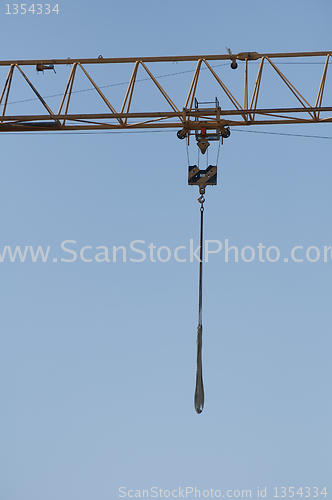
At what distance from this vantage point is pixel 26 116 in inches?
1105

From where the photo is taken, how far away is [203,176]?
90.1 ft

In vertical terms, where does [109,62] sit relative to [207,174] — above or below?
above

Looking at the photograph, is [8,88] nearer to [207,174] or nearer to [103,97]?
[103,97]

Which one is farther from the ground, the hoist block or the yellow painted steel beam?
the yellow painted steel beam

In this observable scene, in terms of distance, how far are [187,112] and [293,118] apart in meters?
2.90

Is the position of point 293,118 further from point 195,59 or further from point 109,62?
point 109,62

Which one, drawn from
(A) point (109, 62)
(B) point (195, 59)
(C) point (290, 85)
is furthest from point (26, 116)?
(C) point (290, 85)

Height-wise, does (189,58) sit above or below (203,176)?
above

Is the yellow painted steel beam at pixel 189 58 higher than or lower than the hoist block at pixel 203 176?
higher

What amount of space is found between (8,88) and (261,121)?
6.64 meters

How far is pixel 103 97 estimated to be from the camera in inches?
1070

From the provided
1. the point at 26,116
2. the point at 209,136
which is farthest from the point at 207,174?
the point at 26,116

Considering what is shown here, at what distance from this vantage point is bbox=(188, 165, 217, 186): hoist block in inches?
1080

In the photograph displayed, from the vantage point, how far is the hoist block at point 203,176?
27438 mm
